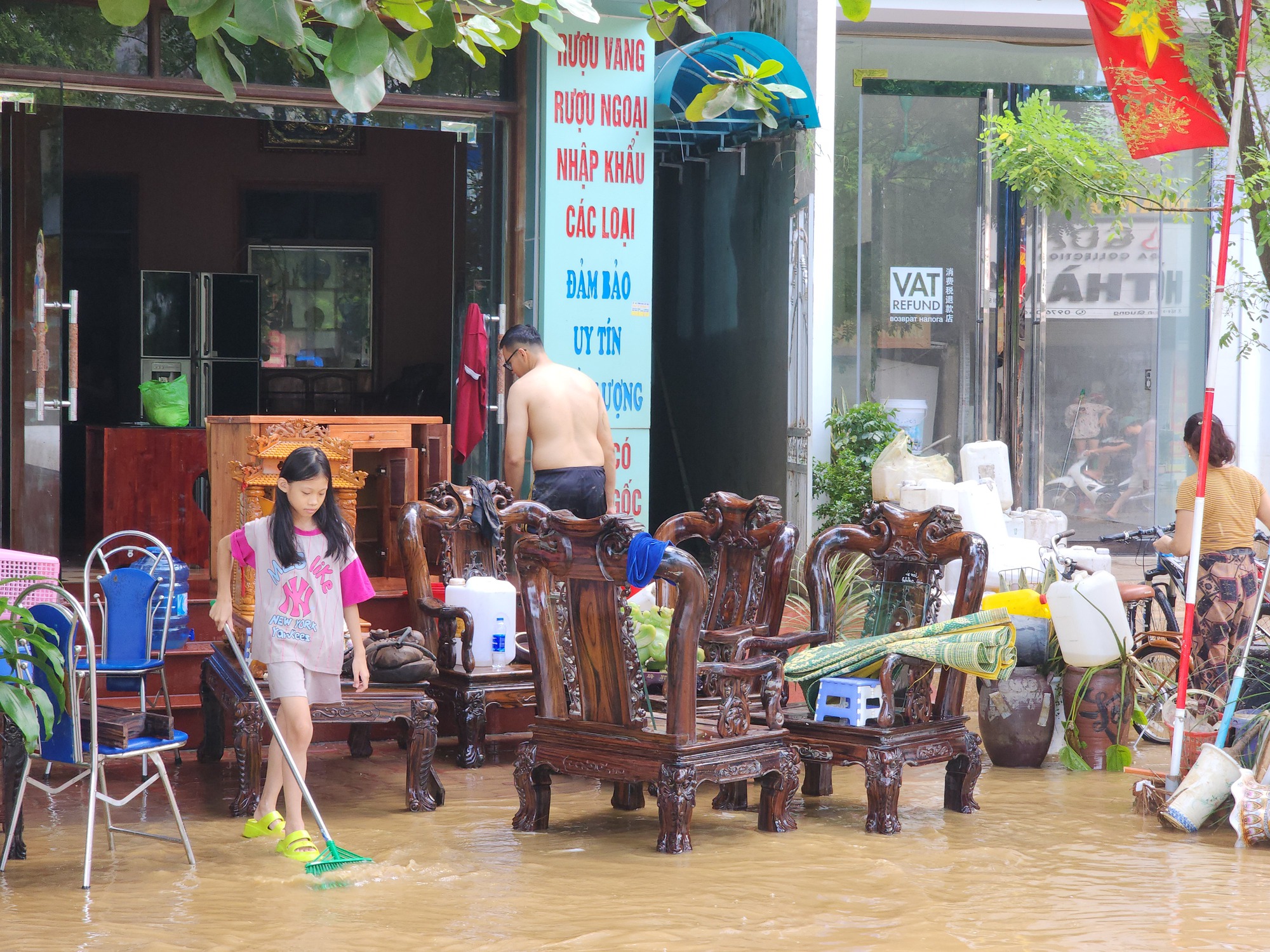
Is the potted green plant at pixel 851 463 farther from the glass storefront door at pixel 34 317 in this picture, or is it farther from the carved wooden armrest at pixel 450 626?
the glass storefront door at pixel 34 317

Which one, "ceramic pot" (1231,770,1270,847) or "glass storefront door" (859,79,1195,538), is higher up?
"glass storefront door" (859,79,1195,538)

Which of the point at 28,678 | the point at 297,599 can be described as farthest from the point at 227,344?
the point at 28,678

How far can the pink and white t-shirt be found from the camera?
5555mm

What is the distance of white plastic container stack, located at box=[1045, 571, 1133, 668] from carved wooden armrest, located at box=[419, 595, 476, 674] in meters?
2.83

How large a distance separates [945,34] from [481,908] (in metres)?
9.35

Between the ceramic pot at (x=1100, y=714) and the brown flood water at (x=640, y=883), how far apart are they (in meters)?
0.60

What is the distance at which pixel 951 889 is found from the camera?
16.6 ft

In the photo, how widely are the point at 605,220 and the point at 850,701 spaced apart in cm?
502

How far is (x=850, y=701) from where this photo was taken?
603cm

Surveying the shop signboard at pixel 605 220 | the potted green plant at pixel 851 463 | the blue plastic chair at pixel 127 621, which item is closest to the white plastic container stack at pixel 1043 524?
the potted green plant at pixel 851 463

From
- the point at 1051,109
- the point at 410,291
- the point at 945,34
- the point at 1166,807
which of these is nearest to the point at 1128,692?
the point at 1166,807

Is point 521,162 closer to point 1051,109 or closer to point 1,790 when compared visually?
point 1051,109

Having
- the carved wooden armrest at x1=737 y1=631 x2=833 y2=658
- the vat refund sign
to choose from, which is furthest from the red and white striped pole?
the vat refund sign

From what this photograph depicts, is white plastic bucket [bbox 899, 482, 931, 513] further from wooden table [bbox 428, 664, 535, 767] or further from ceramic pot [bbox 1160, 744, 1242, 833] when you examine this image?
ceramic pot [bbox 1160, 744, 1242, 833]
